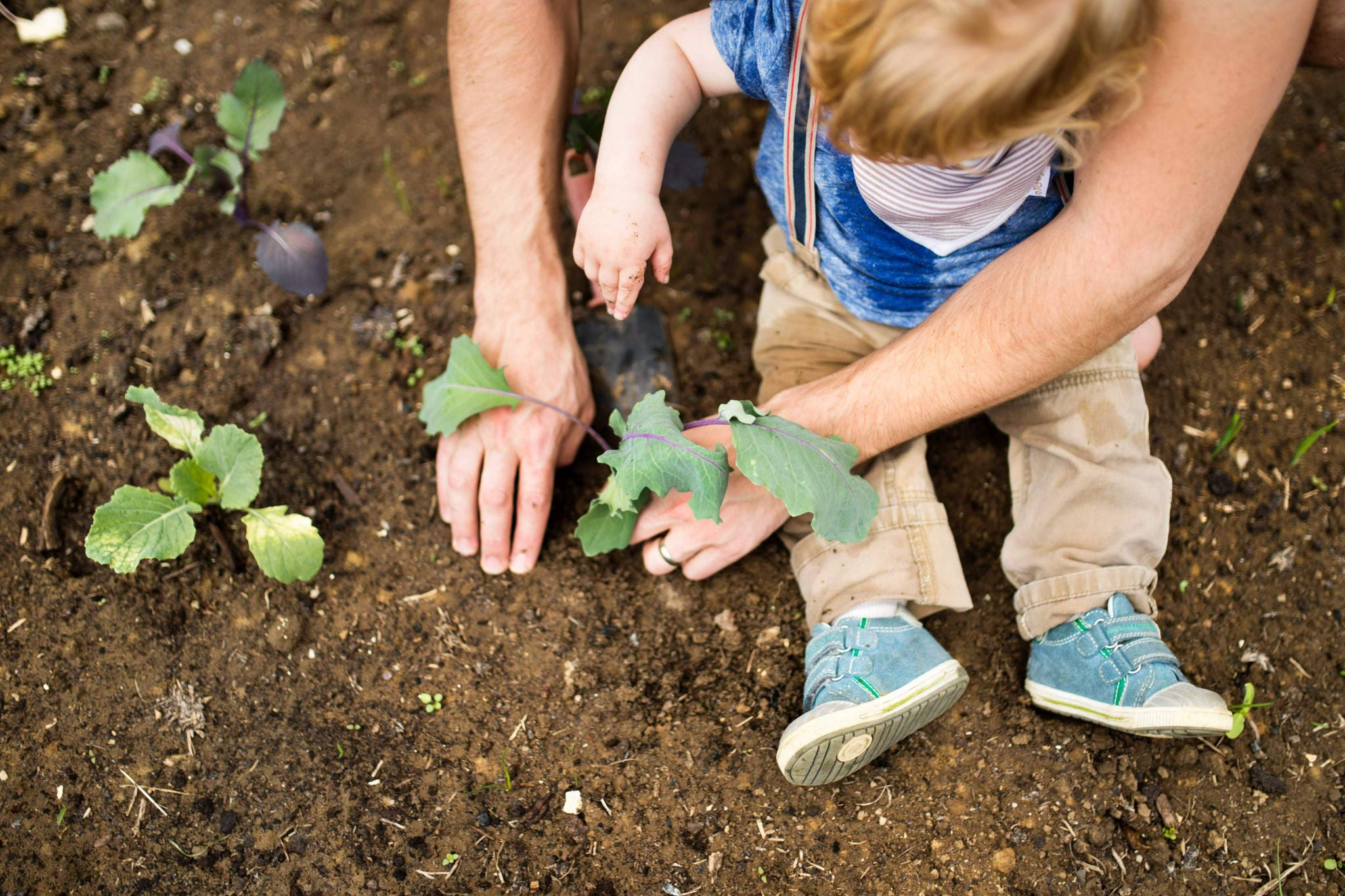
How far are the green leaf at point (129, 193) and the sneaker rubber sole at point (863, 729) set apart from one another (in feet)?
6.38

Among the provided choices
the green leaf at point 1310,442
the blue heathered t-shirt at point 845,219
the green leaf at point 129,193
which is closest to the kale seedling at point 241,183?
the green leaf at point 129,193

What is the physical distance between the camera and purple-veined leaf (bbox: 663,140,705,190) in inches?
84.1

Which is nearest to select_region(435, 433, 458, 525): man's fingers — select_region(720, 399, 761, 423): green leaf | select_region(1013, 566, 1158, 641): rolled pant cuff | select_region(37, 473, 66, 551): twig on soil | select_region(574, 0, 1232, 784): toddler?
select_region(574, 0, 1232, 784): toddler

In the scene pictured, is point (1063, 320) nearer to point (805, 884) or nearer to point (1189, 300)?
point (1189, 300)

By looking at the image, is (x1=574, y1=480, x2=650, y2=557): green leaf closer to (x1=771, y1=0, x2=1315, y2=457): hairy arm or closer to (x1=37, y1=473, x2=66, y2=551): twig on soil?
(x1=771, y1=0, x2=1315, y2=457): hairy arm

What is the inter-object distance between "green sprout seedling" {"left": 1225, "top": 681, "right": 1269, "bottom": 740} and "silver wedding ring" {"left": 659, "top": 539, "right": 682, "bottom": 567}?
3.78 ft

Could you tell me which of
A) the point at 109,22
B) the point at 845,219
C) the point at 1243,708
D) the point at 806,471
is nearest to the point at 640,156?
the point at 845,219

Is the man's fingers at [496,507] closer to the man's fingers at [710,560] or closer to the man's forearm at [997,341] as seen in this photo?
the man's fingers at [710,560]

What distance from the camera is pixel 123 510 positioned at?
5.98 feet

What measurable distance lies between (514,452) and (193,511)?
0.71 metres

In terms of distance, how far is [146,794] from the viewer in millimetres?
1833

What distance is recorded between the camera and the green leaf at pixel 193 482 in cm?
189

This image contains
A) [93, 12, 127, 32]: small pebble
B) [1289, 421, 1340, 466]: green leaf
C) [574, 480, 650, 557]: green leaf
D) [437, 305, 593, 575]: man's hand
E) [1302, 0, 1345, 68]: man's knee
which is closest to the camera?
[1302, 0, 1345, 68]: man's knee

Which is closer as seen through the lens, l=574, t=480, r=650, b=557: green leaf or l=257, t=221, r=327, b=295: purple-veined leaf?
l=574, t=480, r=650, b=557: green leaf
